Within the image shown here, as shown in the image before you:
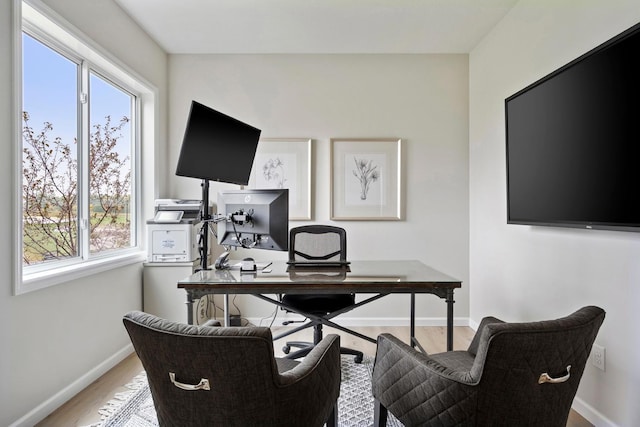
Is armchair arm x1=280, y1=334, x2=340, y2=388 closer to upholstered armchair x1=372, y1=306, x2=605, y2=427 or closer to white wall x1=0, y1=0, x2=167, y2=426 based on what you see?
upholstered armchair x1=372, y1=306, x2=605, y2=427

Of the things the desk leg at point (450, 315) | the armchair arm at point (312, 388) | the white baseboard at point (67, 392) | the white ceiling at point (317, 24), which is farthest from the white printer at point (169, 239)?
the desk leg at point (450, 315)

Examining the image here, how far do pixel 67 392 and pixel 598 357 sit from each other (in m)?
3.00

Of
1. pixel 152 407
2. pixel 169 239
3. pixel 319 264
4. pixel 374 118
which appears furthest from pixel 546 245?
pixel 169 239

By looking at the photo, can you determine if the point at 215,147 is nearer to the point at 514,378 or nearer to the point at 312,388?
the point at 312,388

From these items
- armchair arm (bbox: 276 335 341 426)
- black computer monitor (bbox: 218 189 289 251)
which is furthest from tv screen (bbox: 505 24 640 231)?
black computer monitor (bbox: 218 189 289 251)

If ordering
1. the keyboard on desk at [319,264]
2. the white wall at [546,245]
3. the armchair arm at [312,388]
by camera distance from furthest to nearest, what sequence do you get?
the keyboard on desk at [319,264]
the white wall at [546,245]
the armchair arm at [312,388]

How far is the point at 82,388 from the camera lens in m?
2.34

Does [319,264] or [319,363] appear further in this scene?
[319,264]

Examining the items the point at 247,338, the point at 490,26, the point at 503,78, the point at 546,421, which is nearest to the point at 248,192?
the point at 247,338

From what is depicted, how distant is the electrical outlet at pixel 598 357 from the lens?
1900 millimetres

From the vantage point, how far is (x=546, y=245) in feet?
7.75

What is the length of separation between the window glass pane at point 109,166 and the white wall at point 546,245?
3137 millimetres

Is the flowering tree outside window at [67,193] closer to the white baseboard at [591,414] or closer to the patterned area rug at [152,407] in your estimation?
the patterned area rug at [152,407]

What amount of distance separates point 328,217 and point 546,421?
2.63 meters
